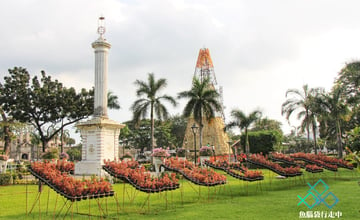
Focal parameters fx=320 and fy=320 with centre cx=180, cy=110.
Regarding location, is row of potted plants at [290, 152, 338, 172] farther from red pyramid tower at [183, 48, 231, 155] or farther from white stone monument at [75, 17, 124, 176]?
red pyramid tower at [183, 48, 231, 155]

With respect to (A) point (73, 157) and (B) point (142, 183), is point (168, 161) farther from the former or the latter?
(A) point (73, 157)

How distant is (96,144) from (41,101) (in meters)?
21.8

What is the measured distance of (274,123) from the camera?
235 ft

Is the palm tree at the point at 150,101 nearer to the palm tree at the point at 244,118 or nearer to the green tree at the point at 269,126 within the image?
the palm tree at the point at 244,118

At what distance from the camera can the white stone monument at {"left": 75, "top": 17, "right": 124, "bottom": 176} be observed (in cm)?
2067

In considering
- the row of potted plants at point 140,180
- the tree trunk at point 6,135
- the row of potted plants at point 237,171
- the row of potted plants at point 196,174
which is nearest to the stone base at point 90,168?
the row of potted plants at point 237,171

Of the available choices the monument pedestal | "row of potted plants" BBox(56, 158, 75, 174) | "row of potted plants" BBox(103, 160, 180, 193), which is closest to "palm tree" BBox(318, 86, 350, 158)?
the monument pedestal

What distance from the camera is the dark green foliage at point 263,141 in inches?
1543

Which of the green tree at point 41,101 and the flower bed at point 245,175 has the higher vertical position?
the green tree at point 41,101

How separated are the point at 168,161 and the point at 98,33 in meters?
14.1

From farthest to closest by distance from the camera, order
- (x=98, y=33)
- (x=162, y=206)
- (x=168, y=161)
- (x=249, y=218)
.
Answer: (x=98, y=33), (x=168, y=161), (x=162, y=206), (x=249, y=218)

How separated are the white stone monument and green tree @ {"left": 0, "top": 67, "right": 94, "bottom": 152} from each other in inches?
762

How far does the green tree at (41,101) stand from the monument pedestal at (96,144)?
2038 cm

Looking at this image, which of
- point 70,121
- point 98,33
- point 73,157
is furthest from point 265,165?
point 73,157
